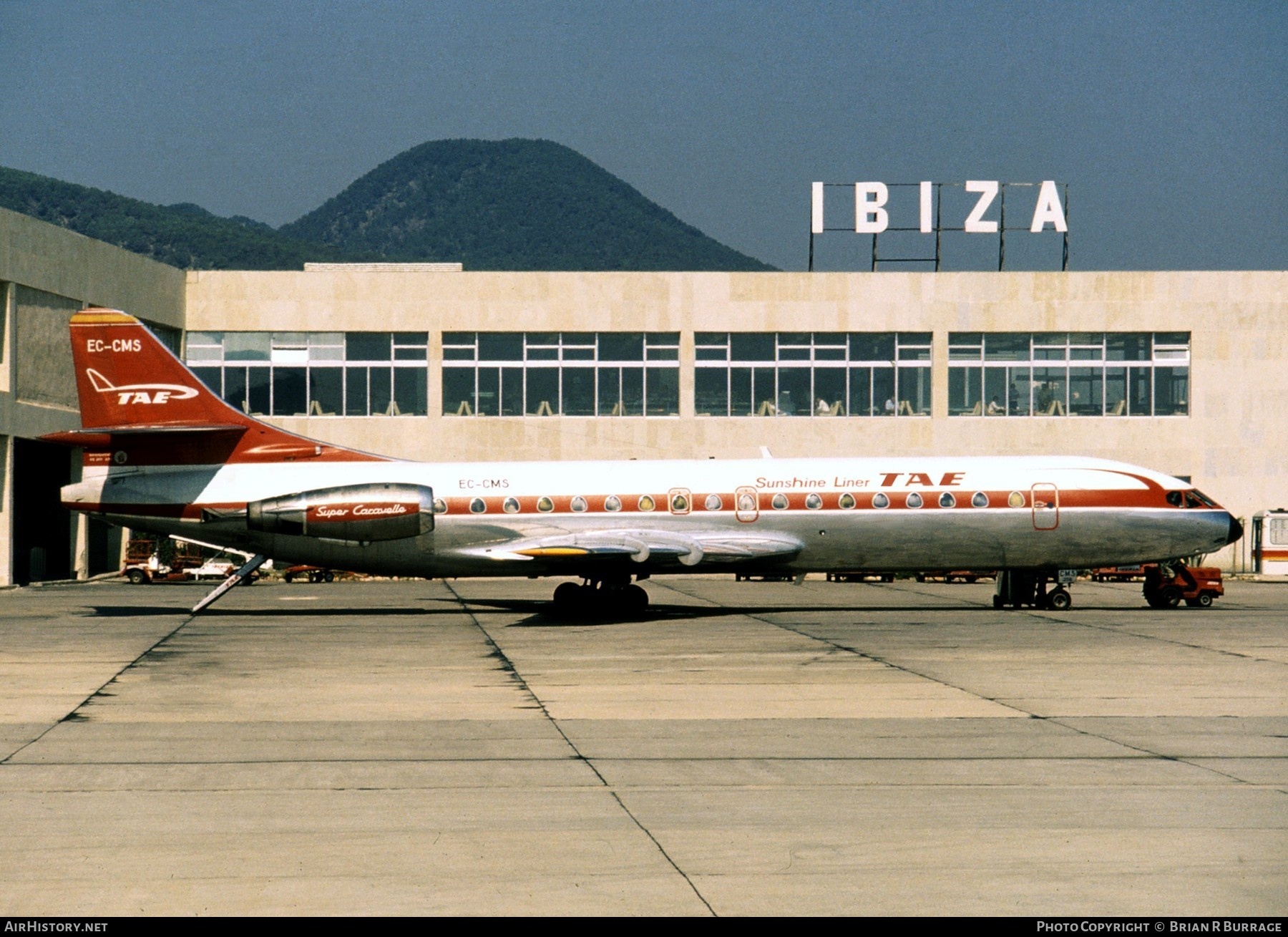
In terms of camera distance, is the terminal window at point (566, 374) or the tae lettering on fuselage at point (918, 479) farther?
the terminal window at point (566, 374)

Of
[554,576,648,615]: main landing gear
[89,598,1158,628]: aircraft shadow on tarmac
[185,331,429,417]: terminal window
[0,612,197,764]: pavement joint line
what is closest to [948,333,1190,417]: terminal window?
[89,598,1158,628]: aircraft shadow on tarmac

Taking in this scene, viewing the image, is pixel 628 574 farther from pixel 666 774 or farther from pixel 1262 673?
pixel 666 774

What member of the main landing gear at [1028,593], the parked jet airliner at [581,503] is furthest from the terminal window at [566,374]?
the main landing gear at [1028,593]

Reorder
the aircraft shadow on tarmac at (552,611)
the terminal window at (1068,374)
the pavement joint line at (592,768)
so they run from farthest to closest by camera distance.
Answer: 1. the terminal window at (1068,374)
2. the aircraft shadow on tarmac at (552,611)
3. the pavement joint line at (592,768)

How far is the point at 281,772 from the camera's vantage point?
1357 cm

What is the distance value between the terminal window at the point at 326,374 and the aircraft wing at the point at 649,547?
24.8m

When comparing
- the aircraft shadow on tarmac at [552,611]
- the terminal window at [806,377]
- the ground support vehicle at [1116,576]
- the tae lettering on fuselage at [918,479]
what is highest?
the terminal window at [806,377]

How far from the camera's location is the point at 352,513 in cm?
3203

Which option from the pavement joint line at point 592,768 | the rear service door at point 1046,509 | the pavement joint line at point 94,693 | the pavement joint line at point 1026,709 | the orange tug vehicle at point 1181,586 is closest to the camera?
the pavement joint line at point 592,768

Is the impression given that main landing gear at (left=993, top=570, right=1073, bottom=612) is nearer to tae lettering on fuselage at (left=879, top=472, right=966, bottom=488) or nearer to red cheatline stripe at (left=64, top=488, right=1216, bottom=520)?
red cheatline stripe at (left=64, top=488, right=1216, bottom=520)

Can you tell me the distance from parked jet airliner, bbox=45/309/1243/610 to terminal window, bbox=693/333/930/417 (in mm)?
22546

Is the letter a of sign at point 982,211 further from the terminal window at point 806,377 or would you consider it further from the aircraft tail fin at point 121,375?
the aircraft tail fin at point 121,375

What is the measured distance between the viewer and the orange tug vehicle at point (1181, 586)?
35.2 m
